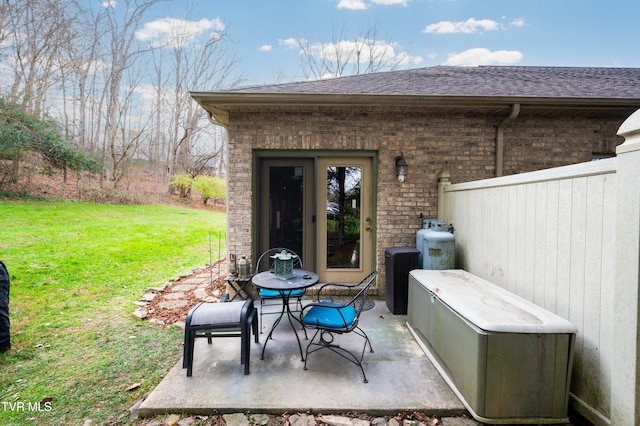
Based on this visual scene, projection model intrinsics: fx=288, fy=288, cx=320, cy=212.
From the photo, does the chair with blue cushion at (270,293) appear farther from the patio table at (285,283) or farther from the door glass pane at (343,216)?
the door glass pane at (343,216)

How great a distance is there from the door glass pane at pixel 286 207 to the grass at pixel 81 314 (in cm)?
194

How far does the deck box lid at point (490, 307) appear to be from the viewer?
6.56 ft

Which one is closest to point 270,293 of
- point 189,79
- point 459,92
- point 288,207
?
point 288,207

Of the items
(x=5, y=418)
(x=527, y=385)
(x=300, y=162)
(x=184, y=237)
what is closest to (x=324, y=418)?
(x=527, y=385)

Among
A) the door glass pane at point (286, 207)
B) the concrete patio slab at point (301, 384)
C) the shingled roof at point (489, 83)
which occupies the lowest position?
the concrete patio slab at point (301, 384)

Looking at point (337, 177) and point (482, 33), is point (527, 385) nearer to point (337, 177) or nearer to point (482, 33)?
point (337, 177)

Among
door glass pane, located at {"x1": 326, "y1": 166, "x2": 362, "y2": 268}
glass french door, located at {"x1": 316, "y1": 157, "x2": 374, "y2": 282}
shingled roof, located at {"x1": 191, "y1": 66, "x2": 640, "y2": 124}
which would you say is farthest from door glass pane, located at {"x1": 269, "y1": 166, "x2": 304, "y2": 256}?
shingled roof, located at {"x1": 191, "y1": 66, "x2": 640, "y2": 124}

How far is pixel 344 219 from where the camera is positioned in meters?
4.70

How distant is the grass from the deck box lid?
104 inches

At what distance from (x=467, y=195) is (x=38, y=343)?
17.4 feet

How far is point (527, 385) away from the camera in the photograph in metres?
2.02

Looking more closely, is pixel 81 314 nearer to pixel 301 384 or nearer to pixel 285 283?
pixel 285 283

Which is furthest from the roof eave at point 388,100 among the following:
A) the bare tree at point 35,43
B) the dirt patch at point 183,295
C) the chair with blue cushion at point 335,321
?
the bare tree at point 35,43

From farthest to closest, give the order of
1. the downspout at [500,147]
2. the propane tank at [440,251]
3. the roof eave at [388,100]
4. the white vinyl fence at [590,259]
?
the downspout at [500,147], the roof eave at [388,100], the propane tank at [440,251], the white vinyl fence at [590,259]
